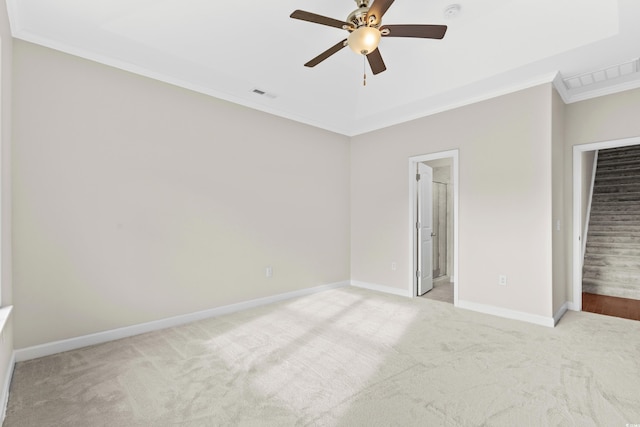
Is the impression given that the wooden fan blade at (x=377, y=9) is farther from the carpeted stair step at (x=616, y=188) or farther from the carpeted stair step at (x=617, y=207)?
the carpeted stair step at (x=616, y=188)

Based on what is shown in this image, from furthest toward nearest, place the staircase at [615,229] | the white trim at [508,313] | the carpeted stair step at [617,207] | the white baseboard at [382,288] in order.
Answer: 1. the carpeted stair step at [617,207]
2. the staircase at [615,229]
3. the white baseboard at [382,288]
4. the white trim at [508,313]

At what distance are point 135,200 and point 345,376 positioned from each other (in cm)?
264

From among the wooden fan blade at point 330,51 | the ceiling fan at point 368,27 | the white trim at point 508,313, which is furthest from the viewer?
the white trim at point 508,313

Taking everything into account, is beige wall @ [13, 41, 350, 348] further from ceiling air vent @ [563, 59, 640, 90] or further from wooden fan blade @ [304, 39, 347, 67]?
ceiling air vent @ [563, 59, 640, 90]

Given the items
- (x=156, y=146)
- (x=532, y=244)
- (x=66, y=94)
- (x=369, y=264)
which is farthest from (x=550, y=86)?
(x=66, y=94)

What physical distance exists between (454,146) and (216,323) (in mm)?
3775

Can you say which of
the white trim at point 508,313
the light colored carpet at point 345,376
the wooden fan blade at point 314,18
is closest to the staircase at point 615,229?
the light colored carpet at point 345,376

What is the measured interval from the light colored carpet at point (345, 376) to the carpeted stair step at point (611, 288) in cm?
162

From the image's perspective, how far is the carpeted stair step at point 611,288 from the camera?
4.53 metres

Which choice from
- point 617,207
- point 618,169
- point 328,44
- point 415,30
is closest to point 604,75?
point 415,30

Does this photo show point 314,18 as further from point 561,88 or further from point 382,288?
point 382,288

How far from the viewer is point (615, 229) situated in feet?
18.1

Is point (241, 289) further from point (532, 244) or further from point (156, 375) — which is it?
point (532, 244)

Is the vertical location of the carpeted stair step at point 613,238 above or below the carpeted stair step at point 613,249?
above
